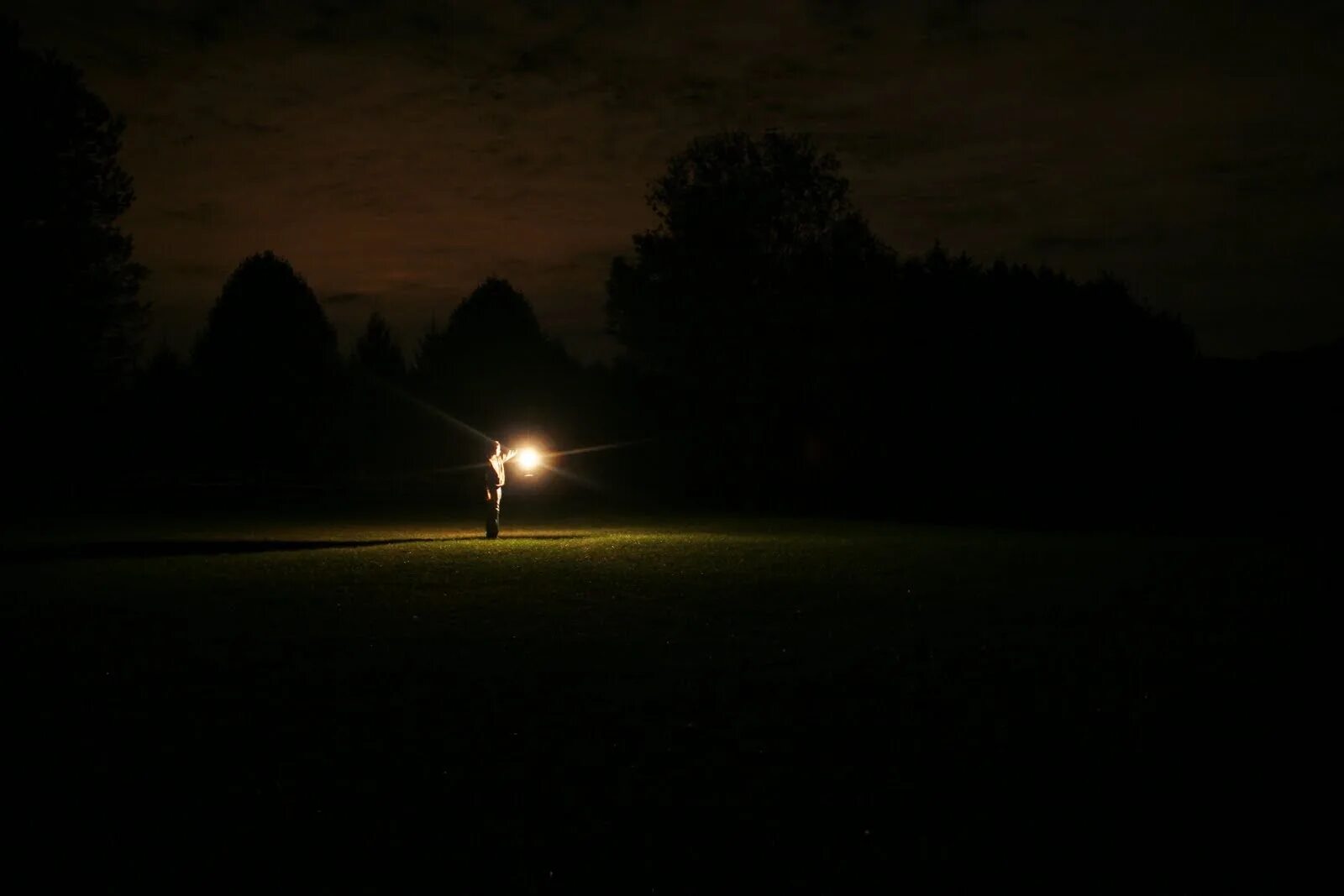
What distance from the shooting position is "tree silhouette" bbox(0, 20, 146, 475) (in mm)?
41031

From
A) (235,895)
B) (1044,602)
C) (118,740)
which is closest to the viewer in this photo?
(235,895)

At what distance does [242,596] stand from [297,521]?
2176 cm

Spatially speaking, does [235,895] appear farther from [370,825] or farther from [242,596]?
[242,596]

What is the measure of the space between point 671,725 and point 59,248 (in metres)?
43.8

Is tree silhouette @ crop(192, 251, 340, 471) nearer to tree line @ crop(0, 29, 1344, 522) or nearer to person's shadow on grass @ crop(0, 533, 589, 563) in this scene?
tree line @ crop(0, 29, 1344, 522)

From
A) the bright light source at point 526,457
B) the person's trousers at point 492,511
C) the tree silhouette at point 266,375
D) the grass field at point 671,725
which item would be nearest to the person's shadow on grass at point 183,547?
the person's trousers at point 492,511

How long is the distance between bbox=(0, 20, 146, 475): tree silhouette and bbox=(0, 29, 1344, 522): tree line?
4.0 inches

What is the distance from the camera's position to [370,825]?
20.4 ft

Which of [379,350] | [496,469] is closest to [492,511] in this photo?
[496,469]

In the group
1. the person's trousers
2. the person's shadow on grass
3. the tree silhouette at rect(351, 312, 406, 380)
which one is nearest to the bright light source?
the person's trousers

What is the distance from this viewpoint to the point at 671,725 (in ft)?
27.3

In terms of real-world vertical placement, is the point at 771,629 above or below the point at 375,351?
below

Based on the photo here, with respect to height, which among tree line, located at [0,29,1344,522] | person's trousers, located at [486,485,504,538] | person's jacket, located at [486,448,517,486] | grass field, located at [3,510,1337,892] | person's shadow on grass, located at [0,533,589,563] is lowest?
grass field, located at [3,510,1337,892]

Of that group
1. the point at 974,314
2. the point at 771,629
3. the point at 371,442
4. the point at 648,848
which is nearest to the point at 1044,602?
the point at 771,629
